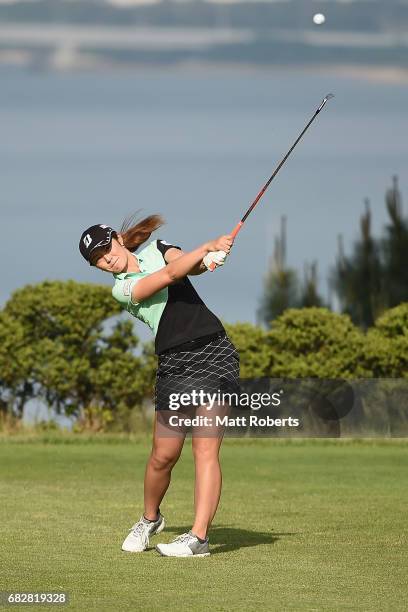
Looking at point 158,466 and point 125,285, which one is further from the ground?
point 125,285

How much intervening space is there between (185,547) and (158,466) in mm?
552

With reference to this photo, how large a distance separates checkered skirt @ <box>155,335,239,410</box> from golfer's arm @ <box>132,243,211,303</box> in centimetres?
45

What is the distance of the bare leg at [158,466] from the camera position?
837 centimetres

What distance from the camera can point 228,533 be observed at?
9.65 metres

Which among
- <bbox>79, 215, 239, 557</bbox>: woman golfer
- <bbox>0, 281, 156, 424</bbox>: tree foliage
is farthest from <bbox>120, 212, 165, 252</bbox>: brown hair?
<bbox>0, 281, 156, 424</bbox>: tree foliage

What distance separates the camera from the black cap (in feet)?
27.1

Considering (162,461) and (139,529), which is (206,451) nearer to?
(162,461)

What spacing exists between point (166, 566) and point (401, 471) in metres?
7.85

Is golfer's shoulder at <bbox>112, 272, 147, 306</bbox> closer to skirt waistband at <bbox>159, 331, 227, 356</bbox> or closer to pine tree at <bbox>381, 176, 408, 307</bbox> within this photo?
skirt waistband at <bbox>159, 331, 227, 356</bbox>

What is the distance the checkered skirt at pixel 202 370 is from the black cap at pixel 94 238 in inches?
31.0

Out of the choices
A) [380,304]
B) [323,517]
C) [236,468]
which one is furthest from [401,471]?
[380,304]

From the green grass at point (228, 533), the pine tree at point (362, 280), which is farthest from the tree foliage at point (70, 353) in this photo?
the pine tree at point (362, 280)

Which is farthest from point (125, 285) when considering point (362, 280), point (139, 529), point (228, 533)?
point (362, 280)

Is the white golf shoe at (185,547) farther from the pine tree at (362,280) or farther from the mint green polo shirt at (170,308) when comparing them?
the pine tree at (362,280)
